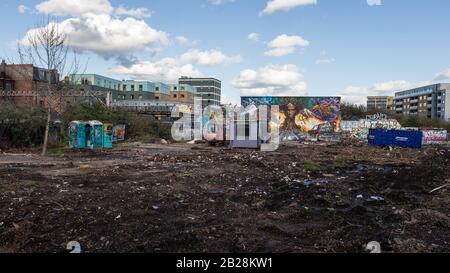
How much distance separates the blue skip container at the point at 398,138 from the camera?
26828 mm

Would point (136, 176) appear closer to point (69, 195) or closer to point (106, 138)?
point (69, 195)

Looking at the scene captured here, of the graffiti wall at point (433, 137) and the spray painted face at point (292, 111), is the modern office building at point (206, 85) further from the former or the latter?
the graffiti wall at point (433, 137)

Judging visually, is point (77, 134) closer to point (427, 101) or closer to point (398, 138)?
point (398, 138)

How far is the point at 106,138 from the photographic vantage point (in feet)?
74.3

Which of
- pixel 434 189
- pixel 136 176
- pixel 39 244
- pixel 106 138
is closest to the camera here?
pixel 39 244

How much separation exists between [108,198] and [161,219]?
2136 millimetres

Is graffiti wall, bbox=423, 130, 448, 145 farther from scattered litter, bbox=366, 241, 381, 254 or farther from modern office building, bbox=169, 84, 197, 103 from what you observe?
modern office building, bbox=169, 84, 197, 103

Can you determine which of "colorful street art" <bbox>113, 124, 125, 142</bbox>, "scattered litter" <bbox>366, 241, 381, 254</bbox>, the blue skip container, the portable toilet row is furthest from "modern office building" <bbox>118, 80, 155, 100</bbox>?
"scattered litter" <bbox>366, 241, 381, 254</bbox>

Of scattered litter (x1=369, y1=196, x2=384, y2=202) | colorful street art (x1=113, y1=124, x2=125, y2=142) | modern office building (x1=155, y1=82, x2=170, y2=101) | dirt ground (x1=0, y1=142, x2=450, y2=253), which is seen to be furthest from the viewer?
modern office building (x1=155, y1=82, x2=170, y2=101)

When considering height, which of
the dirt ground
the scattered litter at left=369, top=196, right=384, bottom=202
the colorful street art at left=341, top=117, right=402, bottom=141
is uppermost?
the colorful street art at left=341, top=117, right=402, bottom=141

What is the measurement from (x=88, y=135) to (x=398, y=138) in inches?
814

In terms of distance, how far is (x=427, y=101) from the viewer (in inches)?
4545

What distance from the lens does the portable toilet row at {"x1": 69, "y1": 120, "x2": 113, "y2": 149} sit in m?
21.5
